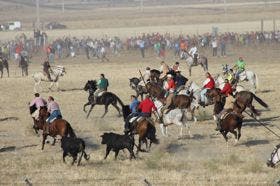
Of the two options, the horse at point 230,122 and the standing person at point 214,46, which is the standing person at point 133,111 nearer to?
the horse at point 230,122

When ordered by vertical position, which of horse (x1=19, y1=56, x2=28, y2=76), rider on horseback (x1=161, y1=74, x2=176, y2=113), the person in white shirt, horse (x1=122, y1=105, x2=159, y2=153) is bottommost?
horse (x1=122, y1=105, x2=159, y2=153)

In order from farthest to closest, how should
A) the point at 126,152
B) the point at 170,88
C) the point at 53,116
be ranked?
1. the point at 170,88
2. the point at 53,116
3. the point at 126,152

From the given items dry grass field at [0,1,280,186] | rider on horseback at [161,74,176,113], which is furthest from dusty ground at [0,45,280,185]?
rider on horseback at [161,74,176,113]

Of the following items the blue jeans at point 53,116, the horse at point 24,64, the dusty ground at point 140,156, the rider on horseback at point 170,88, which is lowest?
the dusty ground at point 140,156

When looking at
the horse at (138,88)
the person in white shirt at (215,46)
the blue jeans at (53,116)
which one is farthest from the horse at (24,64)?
the blue jeans at (53,116)

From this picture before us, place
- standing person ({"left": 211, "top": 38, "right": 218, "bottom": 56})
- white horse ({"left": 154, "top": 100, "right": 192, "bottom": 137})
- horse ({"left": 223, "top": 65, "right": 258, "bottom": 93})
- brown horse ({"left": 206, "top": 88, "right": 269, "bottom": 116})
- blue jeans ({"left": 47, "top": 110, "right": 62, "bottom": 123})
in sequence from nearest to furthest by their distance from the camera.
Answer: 1. blue jeans ({"left": 47, "top": 110, "right": 62, "bottom": 123})
2. white horse ({"left": 154, "top": 100, "right": 192, "bottom": 137})
3. brown horse ({"left": 206, "top": 88, "right": 269, "bottom": 116})
4. horse ({"left": 223, "top": 65, "right": 258, "bottom": 93})
5. standing person ({"left": 211, "top": 38, "right": 218, "bottom": 56})

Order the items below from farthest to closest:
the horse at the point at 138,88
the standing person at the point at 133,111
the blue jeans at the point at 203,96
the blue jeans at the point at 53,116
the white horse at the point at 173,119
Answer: the horse at the point at 138,88
the blue jeans at the point at 203,96
the white horse at the point at 173,119
the blue jeans at the point at 53,116
the standing person at the point at 133,111

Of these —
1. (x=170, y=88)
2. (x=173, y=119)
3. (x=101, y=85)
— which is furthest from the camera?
(x=101, y=85)

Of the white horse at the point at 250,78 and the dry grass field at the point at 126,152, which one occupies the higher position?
the white horse at the point at 250,78

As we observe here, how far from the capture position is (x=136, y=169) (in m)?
23.7

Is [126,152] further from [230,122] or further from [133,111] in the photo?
[230,122]

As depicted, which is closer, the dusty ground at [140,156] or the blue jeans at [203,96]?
the dusty ground at [140,156]

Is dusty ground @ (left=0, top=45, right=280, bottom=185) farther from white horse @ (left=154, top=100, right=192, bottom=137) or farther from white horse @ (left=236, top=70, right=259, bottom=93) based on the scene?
white horse @ (left=236, top=70, right=259, bottom=93)

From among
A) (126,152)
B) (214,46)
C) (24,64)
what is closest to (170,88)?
(126,152)
